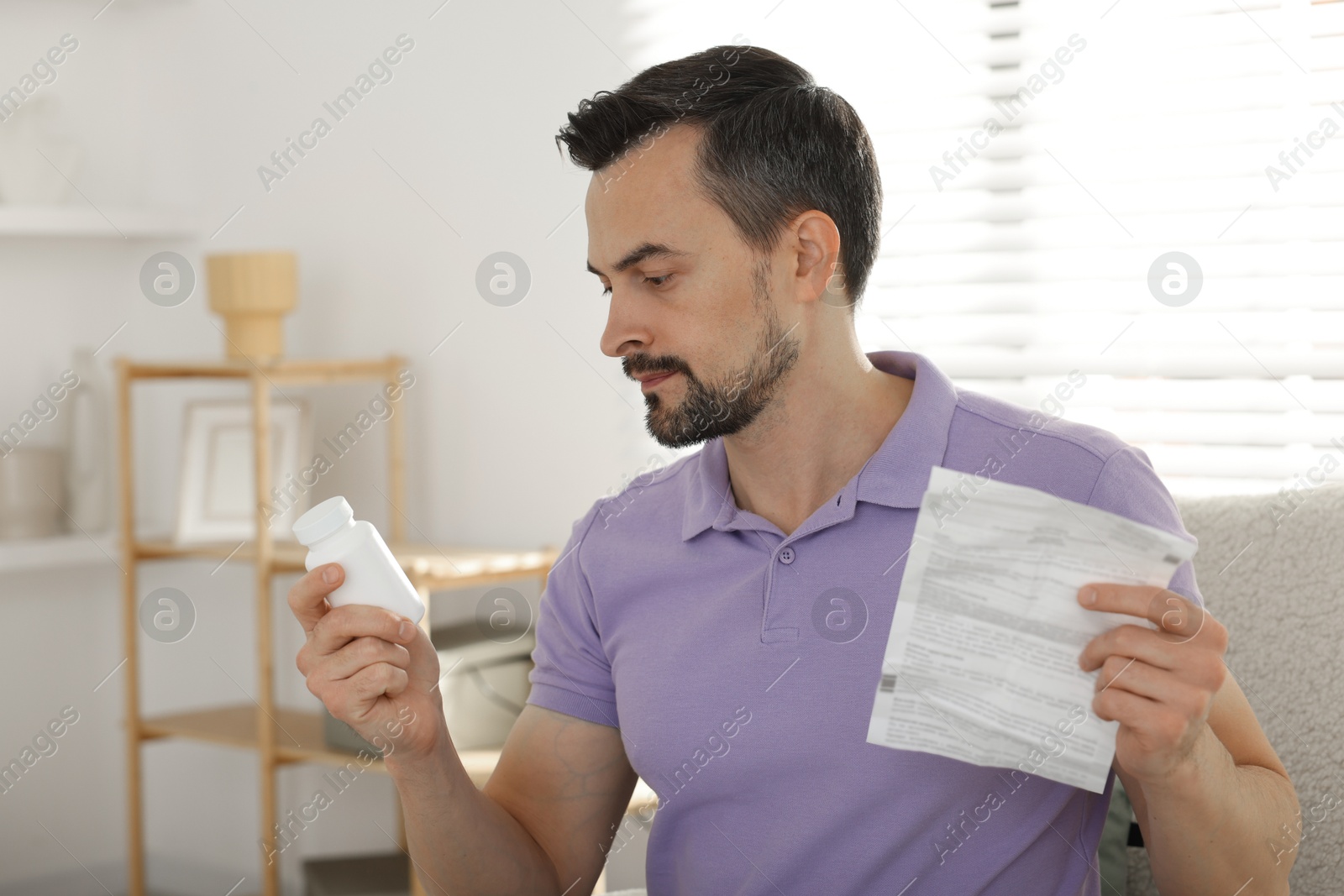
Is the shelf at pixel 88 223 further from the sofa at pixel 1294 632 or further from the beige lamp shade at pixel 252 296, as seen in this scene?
the sofa at pixel 1294 632

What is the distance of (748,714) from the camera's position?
43.7 inches

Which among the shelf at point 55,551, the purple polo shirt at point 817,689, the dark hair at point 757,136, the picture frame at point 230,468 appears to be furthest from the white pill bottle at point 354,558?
the shelf at point 55,551

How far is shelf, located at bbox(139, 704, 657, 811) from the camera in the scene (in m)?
2.00

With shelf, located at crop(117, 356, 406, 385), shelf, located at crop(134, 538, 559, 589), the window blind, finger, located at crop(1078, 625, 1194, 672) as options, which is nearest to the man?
finger, located at crop(1078, 625, 1194, 672)

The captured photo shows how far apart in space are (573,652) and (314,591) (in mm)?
366

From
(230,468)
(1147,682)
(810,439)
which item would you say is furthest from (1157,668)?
(230,468)

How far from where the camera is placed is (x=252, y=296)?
2367 millimetres

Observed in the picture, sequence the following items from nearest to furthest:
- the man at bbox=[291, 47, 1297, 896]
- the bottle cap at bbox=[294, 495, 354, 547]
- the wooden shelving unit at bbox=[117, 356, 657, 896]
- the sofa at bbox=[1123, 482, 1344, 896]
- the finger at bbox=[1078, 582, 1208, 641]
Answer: the finger at bbox=[1078, 582, 1208, 641] < the bottle cap at bbox=[294, 495, 354, 547] < the man at bbox=[291, 47, 1297, 896] < the sofa at bbox=[1123, 482, 1344, 896] < the wooden shelving unit at bbox=[117, 356, 657, 896]

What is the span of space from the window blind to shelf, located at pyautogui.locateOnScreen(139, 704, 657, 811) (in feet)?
2.97

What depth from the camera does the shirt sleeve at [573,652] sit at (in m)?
1.26

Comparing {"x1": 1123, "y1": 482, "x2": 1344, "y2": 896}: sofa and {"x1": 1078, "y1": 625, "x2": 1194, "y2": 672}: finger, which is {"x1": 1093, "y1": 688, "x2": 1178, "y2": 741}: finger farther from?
{"x1": 1123, "y1": 482, "x2": 1344, "y2": 896}: sofa

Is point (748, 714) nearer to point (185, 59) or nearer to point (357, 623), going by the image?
point (357, 623)

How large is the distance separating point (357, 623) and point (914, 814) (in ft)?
1.62

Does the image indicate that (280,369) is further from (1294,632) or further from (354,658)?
(1294,632)
